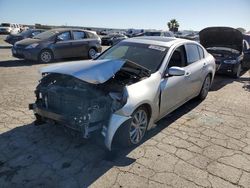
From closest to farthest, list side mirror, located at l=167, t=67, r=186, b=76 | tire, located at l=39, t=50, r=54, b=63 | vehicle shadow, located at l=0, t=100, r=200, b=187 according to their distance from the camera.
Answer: vehicle shadow, located at l=0, t=100, r=200, b=187
side mirror, located at l=167, t=67, r=186, b=76
tire, located at l=39, t=50, r=54, b=63

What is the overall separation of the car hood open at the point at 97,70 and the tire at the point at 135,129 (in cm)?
64

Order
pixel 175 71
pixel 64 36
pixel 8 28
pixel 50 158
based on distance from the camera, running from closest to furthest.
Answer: pixel 50 158, pixel 175 71, pixel 64 36, pixel 8 28

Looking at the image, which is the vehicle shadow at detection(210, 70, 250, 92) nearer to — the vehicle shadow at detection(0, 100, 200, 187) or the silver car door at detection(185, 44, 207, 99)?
the silver car door at detection(185, 44, 207, 99)

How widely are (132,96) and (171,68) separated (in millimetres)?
1137

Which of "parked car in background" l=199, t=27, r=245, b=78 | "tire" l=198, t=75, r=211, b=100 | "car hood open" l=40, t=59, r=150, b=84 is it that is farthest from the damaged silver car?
"parked car in background" l=199, t=27, r=245, b=78

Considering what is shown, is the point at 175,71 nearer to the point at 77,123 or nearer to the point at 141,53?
the point at 141,53

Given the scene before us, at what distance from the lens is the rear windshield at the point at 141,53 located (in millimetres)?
4801

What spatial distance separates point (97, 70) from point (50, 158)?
1.45 meters

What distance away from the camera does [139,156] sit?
4043 millimetres

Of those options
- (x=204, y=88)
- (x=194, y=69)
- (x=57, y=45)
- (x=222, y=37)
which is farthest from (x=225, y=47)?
(x=57, y=45)

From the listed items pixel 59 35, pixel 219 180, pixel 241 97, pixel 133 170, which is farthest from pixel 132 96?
pixel 59 35

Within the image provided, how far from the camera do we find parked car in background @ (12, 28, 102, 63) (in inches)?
462

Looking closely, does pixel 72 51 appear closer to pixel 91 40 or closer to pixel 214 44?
pixel 91 40

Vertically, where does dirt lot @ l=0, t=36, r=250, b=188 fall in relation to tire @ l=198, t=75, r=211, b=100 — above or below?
below
